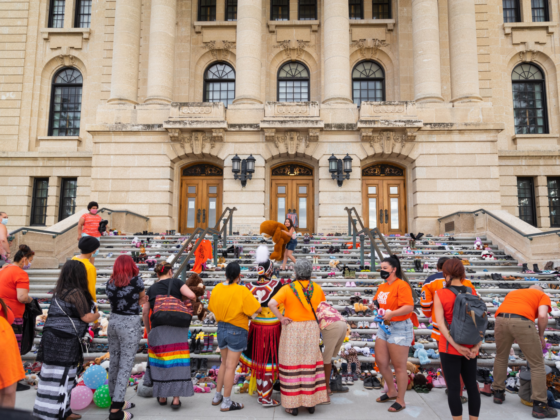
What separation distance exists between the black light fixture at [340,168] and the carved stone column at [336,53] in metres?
2.88

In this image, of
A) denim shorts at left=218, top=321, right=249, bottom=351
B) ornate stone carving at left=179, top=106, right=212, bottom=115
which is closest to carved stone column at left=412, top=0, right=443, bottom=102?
ornate stone carving at left=179, top=106, right=212, bottom=115

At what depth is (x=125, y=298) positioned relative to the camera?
17.2ft

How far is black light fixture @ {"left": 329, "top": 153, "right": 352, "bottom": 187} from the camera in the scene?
59.8ft

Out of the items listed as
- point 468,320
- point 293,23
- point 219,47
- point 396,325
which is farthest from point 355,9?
point 468,320

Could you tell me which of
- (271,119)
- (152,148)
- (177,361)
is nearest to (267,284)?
(177,361)

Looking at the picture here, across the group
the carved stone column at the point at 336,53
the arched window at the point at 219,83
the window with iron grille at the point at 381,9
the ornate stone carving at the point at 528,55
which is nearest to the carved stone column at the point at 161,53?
the arched window at the point at 219,83

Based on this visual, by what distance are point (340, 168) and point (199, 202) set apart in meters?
6.80

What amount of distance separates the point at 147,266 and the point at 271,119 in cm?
906

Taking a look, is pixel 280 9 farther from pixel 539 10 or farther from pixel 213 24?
pixel 539 10

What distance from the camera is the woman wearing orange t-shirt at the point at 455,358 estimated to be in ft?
15.0

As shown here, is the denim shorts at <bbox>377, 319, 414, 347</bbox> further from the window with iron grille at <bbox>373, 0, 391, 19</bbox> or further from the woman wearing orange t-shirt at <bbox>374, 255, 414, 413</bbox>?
the window with iron grille at <bbox>373, 0, 391, 19</bbox>

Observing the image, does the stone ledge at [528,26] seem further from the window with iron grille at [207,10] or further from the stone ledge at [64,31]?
the stone ledge at [64,31]

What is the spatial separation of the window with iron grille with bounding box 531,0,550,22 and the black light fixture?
14.5 m

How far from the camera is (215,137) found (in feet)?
61.8
